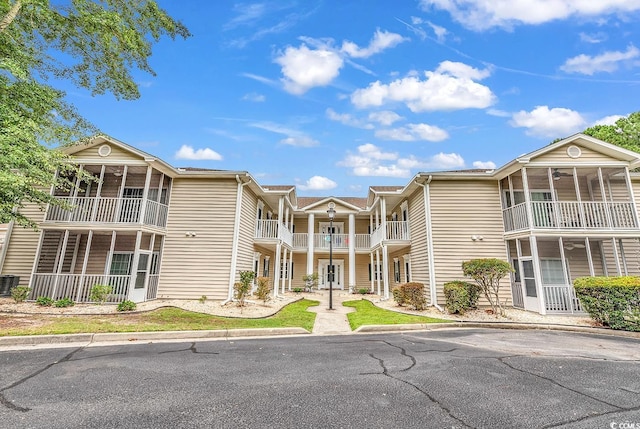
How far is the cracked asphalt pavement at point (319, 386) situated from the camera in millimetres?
2754

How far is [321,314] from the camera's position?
417 inches

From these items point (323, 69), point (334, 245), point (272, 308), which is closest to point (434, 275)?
point (272, 308)

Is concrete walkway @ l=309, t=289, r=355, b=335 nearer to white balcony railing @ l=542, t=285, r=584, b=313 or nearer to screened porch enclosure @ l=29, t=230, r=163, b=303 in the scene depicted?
white balcony railing @ l=542, t=285, r=584, b=313

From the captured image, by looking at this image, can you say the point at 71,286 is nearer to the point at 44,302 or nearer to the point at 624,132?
the point at 44,302

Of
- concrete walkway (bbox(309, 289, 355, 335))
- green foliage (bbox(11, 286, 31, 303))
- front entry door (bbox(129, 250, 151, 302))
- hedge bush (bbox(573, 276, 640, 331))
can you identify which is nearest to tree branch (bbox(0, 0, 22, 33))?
front entry door (bbox(129, 250, 151, 302))

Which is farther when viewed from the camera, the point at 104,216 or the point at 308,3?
the point at 308,3

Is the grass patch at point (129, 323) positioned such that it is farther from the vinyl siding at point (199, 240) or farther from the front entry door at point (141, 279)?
the vinyl siding at point (199, 240)

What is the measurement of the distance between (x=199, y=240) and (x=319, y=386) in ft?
35.8

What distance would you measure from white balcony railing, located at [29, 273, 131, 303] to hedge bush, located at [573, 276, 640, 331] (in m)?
16.3

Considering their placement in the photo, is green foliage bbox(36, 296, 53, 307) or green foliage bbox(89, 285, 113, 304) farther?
green foliage bbox(89, 285, 113, 304)

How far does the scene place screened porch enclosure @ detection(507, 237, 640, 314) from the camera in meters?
10.8

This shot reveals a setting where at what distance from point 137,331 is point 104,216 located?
25.1ft

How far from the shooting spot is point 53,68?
443 inches

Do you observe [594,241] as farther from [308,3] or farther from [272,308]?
[308,3]
